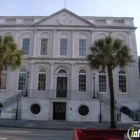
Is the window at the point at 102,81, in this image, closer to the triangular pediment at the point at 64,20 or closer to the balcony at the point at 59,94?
the balcony at the point at 59,94

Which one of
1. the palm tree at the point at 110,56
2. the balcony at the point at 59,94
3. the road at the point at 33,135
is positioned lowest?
the road at the point at 33,135

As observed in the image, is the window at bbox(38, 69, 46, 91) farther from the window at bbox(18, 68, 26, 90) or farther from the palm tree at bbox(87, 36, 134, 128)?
the palm tree at bbox(87, 36, 134, 128)

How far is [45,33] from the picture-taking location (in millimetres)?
26422

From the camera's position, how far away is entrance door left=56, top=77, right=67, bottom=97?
2417cm

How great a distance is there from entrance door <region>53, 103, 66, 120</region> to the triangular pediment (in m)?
11.8

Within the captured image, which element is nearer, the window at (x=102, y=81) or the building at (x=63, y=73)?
the building at (x=63, y=73)

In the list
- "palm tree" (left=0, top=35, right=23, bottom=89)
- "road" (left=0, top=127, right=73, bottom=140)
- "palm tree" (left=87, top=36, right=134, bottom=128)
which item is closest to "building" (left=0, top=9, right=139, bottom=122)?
"palm tree" (left=0, top=35, right=23, bottom=89)

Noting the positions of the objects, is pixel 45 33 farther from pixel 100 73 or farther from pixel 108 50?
pixel 108 50

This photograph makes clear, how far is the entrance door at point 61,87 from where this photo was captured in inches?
952

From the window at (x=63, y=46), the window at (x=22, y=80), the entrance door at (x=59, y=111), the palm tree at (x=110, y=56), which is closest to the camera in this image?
the palm tree at (x=110, y=56)

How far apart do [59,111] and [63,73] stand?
526cm

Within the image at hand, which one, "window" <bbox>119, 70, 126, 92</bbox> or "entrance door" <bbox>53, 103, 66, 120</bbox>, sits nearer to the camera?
"entrance door" <bbox>53, 103, 66, 120</bbox>

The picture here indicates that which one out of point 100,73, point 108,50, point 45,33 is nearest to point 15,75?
point 45,33

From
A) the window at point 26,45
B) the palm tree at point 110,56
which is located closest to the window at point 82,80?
the palm tree at point 110,56
